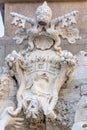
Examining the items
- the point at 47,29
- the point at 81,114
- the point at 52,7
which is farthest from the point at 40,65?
the point at 52,7

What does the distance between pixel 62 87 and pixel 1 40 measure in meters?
1.10

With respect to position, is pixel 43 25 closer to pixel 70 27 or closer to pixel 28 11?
pixel 70 27

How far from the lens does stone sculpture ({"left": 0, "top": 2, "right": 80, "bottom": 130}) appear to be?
22.7 feet

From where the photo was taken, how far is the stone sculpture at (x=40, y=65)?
6.93 metres

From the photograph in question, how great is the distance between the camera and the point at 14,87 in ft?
23.8

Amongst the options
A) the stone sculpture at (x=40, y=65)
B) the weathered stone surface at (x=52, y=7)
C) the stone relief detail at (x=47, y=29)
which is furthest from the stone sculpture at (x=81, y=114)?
the weathered stone surface at (x=52, y=7)

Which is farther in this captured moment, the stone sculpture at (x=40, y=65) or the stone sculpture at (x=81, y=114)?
the stone sculpture at (x=40, y=65)

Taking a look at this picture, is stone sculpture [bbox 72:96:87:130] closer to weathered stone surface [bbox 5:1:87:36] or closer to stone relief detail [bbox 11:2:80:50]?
stone relief detail [bbox 11:2:80:50]

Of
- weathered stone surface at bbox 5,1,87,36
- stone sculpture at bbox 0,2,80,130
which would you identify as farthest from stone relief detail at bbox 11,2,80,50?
weathered stone surface at bbox 5,1,87,36

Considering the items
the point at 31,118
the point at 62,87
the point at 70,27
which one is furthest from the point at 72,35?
the point at 31,118

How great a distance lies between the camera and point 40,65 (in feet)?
23.8

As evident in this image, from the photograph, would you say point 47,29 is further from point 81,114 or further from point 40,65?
point 81,114

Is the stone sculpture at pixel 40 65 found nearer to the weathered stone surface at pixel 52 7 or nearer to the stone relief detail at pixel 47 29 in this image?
the stone relief detail at pixel 47 29

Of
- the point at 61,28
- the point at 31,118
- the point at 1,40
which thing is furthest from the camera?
the point at 1,40
